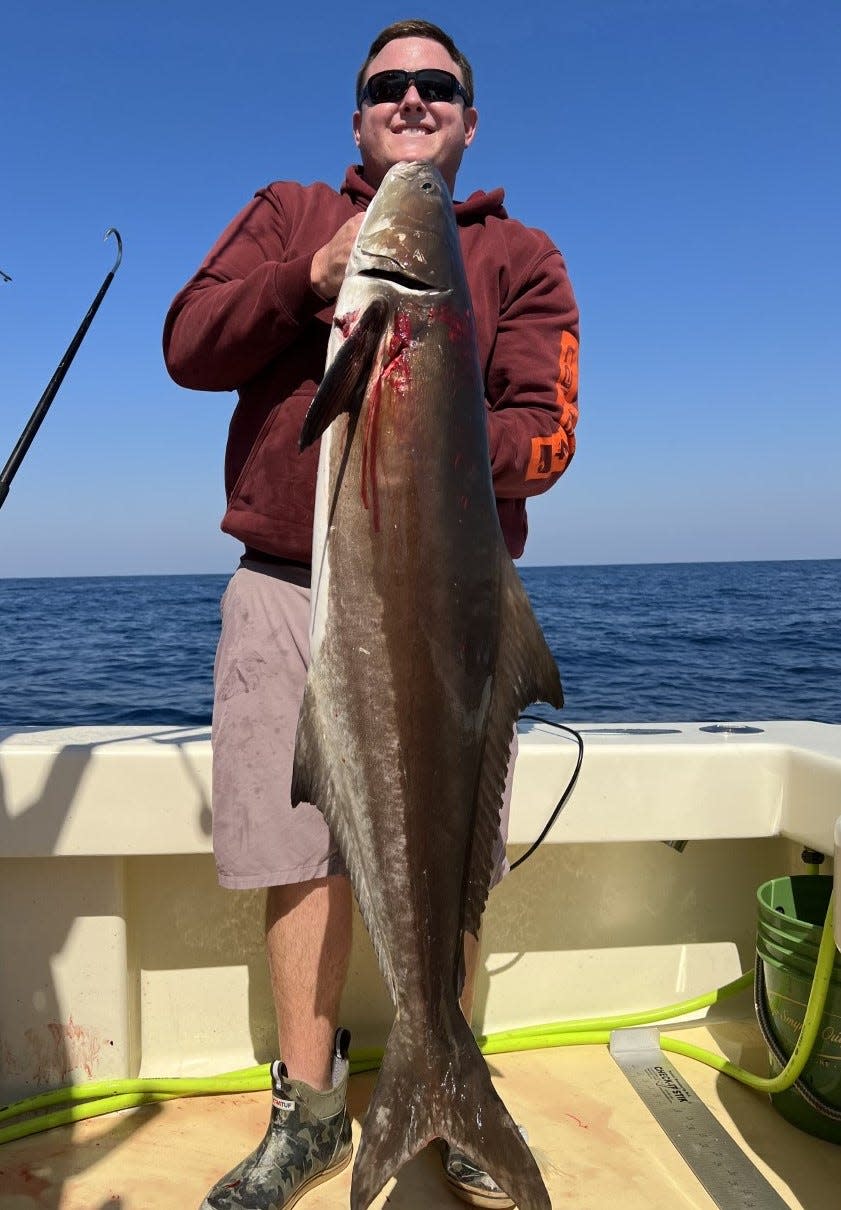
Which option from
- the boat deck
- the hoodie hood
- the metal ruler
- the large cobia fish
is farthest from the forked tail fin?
the hoodie hood

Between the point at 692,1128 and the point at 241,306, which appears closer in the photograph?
the point at 241,306

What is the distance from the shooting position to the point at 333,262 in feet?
7.23

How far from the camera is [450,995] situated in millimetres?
2068

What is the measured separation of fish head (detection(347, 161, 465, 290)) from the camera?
2111 mm

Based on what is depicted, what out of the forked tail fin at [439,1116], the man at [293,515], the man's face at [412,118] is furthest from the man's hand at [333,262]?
the forked tail fin at [439,1116]

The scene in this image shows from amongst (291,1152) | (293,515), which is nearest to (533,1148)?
(291,1152)

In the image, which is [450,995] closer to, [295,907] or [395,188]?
[295,907]

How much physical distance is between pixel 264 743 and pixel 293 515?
0.61 metres

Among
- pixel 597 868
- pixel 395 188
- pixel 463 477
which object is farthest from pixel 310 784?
pixel 597 868

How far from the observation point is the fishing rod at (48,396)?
2.76 metres

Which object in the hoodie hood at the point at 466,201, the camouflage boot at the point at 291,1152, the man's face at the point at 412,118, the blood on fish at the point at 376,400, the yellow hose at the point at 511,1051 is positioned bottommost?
the yellow hose at the point at 511,1051

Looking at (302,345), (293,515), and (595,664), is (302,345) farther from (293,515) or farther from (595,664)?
(595,664)

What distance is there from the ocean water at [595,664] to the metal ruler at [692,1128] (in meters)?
4.76

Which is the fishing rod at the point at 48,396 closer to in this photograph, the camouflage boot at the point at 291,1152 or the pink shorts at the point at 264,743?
the pink shorts at the point at 264,743
